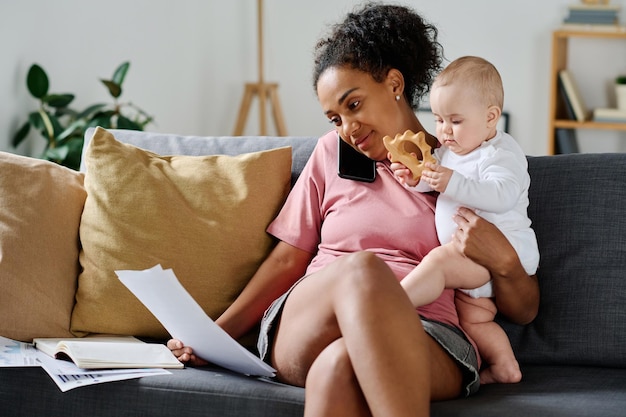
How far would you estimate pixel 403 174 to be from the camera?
1841mm

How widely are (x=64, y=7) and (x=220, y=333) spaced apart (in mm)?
2403

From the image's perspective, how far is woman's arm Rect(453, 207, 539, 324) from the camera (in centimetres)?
178

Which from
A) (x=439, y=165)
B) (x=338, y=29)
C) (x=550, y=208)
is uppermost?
(x=338, y=29)

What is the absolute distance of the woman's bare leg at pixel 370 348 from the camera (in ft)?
4.87

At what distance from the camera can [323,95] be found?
1.96m

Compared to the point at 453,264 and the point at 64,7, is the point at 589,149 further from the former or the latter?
the point at 453,264

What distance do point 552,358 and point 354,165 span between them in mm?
576

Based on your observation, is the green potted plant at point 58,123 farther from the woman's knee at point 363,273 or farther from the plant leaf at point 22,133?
the woman's knee at point 363,273

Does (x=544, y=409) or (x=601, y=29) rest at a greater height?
(x=601, y=29)

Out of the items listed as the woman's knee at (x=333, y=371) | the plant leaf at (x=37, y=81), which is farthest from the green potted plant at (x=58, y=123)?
the woman's knee at (x=333, y=371)

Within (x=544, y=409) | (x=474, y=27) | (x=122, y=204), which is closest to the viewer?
(x=544, y=409)

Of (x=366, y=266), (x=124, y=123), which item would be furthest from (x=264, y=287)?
(x=124, y=123)

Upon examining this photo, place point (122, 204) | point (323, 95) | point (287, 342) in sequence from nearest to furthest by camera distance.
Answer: point (287, 342)
point (323, 95)
point (122, 204)

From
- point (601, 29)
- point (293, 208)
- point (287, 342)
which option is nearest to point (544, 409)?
point (287, 342)
